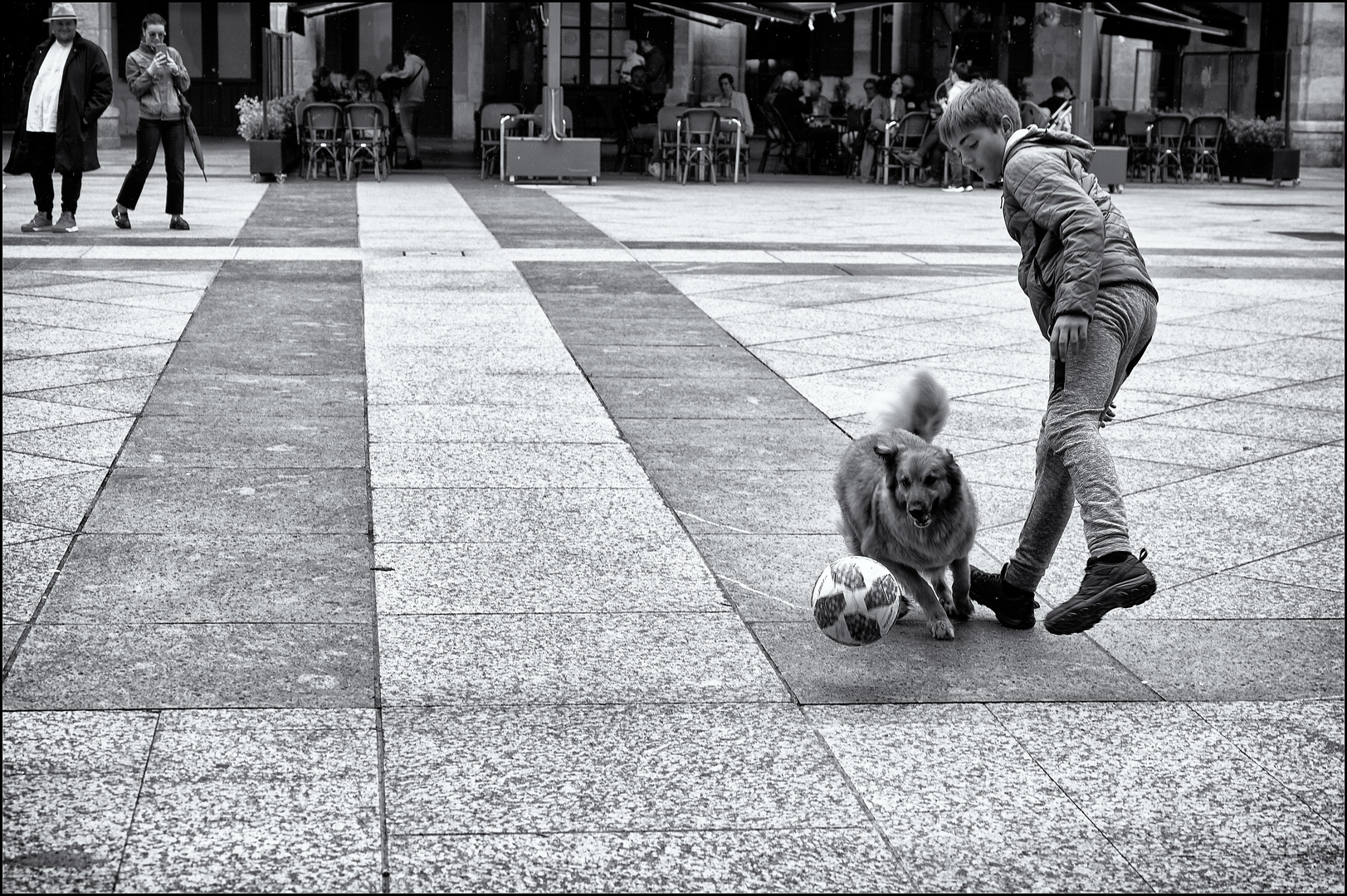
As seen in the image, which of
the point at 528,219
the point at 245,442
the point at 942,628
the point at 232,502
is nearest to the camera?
the point at 942,628

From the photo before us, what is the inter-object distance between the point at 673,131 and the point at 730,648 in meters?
20.0

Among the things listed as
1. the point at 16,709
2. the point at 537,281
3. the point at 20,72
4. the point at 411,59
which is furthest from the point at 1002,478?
the point at 20,72

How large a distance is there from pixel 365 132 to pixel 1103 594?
1897 centimetres

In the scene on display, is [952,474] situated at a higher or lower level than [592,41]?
lower

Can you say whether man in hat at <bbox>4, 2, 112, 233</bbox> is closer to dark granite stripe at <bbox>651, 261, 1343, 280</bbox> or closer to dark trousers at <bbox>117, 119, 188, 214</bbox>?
dark trousers at <bbox>117, 119, 188, 214</bbox>

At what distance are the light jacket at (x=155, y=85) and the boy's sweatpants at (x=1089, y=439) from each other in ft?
36.4

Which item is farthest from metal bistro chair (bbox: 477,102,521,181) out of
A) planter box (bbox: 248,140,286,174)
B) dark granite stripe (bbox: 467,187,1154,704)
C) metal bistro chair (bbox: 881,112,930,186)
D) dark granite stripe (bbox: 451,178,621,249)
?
dark granite stripe (bbox: 467,187,1154,704)

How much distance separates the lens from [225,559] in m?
4.70

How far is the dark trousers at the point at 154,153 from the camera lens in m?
13.7

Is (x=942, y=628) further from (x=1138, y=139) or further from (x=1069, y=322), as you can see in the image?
(x=1138, y=139)

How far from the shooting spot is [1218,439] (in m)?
6.58

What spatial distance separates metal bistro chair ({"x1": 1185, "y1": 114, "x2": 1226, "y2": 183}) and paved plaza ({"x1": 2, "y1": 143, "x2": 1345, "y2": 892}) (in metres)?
17.7

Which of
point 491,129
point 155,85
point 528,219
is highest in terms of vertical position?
point 491,129

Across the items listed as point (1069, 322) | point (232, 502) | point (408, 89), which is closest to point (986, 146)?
point (1069, 322)
